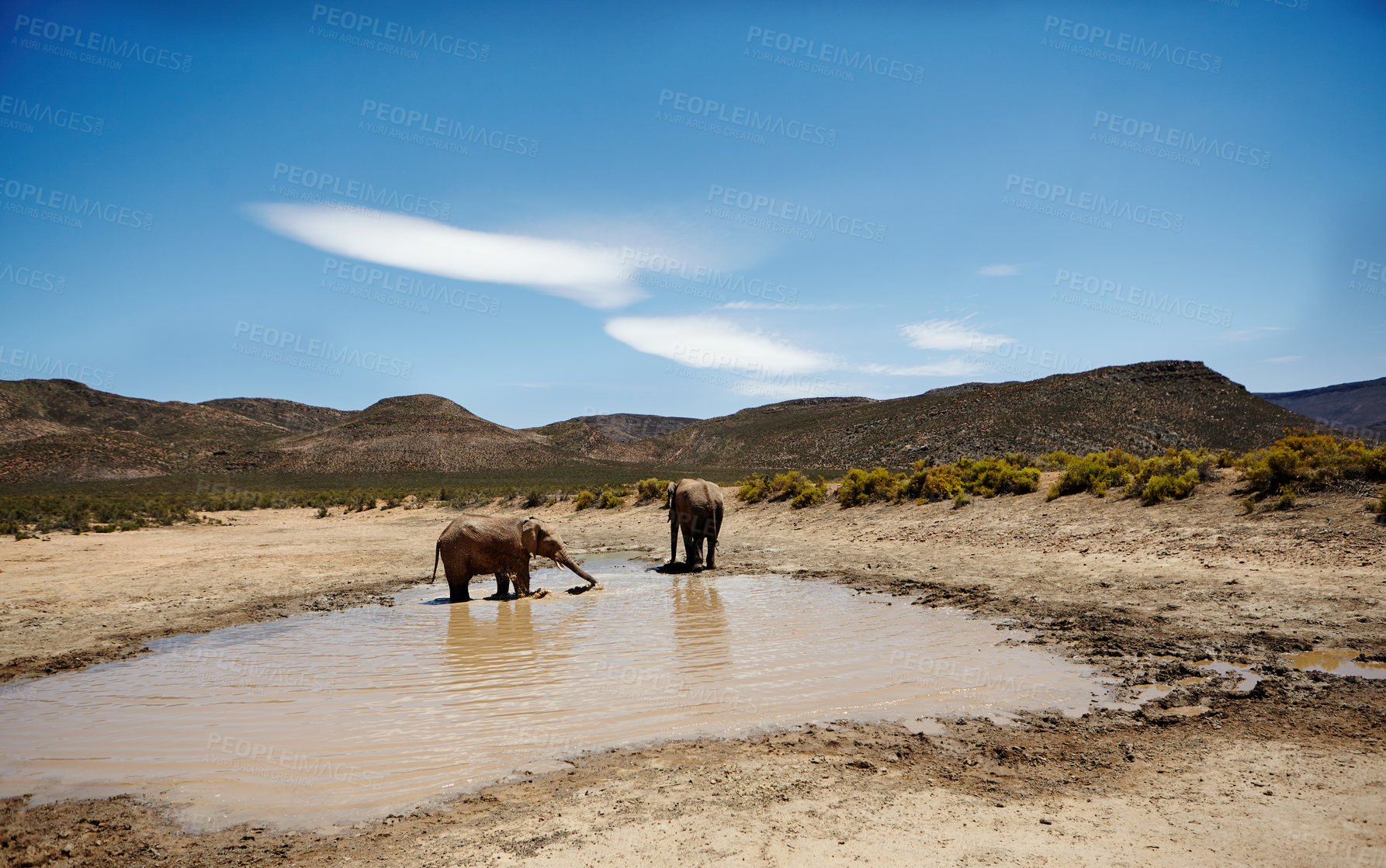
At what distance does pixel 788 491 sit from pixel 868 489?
4476mm

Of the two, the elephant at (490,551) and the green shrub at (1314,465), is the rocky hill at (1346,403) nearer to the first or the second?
the green shrub at (1314,465)

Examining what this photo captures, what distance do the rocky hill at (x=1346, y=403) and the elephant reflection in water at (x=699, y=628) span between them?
108153mm

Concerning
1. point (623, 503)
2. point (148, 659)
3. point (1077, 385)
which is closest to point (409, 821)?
point (148, 659)

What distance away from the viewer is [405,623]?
10.7m

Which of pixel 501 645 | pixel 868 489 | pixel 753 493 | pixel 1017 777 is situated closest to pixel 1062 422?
pixel 753 493

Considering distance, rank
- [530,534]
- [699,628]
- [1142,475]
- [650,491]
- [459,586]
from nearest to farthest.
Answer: [699,628], [459,586], [530,534], [1142,475], [650,491]

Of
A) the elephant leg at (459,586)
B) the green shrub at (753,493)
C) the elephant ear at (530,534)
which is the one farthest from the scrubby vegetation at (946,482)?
the elephant leg at (459,586)

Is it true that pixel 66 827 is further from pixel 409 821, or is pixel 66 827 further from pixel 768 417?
pixel 768 417

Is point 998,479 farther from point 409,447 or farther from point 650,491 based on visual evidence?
point 409,447

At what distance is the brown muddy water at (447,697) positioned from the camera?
5.10 meters

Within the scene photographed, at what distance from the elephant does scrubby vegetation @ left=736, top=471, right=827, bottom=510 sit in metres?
13.2

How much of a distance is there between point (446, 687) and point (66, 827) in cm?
316

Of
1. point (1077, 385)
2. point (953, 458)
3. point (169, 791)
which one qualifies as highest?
point (1077, 385)

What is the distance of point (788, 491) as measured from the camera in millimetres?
27125
